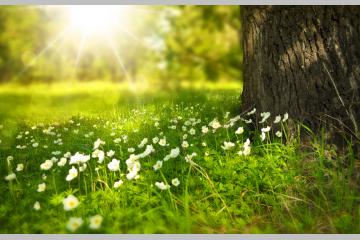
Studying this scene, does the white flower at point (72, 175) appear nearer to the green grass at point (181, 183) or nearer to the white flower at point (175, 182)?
the green grass at point (181, 183)

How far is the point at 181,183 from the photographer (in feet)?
9.61

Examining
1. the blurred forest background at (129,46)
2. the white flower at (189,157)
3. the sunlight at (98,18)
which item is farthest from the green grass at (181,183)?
the sunlight at (98,18)

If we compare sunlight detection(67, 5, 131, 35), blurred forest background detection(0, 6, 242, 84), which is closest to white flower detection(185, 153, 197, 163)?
blurred forest background detection(0, 6, 242, 84)

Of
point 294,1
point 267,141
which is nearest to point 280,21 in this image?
point 294,1

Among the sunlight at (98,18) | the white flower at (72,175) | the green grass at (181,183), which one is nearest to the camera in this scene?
the green grass at (181,183)

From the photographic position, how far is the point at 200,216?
2.60 meters

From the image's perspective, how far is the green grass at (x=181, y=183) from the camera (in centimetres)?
256

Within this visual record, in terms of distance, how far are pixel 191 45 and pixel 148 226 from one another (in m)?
2.11

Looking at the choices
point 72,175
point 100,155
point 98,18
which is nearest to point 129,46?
point 98,18

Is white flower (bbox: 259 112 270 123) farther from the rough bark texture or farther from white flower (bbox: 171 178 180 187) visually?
white flower (bbox: 171 178 180 187)

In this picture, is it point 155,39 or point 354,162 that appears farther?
point 155,39

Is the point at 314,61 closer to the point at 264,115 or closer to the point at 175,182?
the point at 264,115

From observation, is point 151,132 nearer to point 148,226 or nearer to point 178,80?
point 178,80

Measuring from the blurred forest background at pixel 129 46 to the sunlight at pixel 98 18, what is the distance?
33 millimetres
